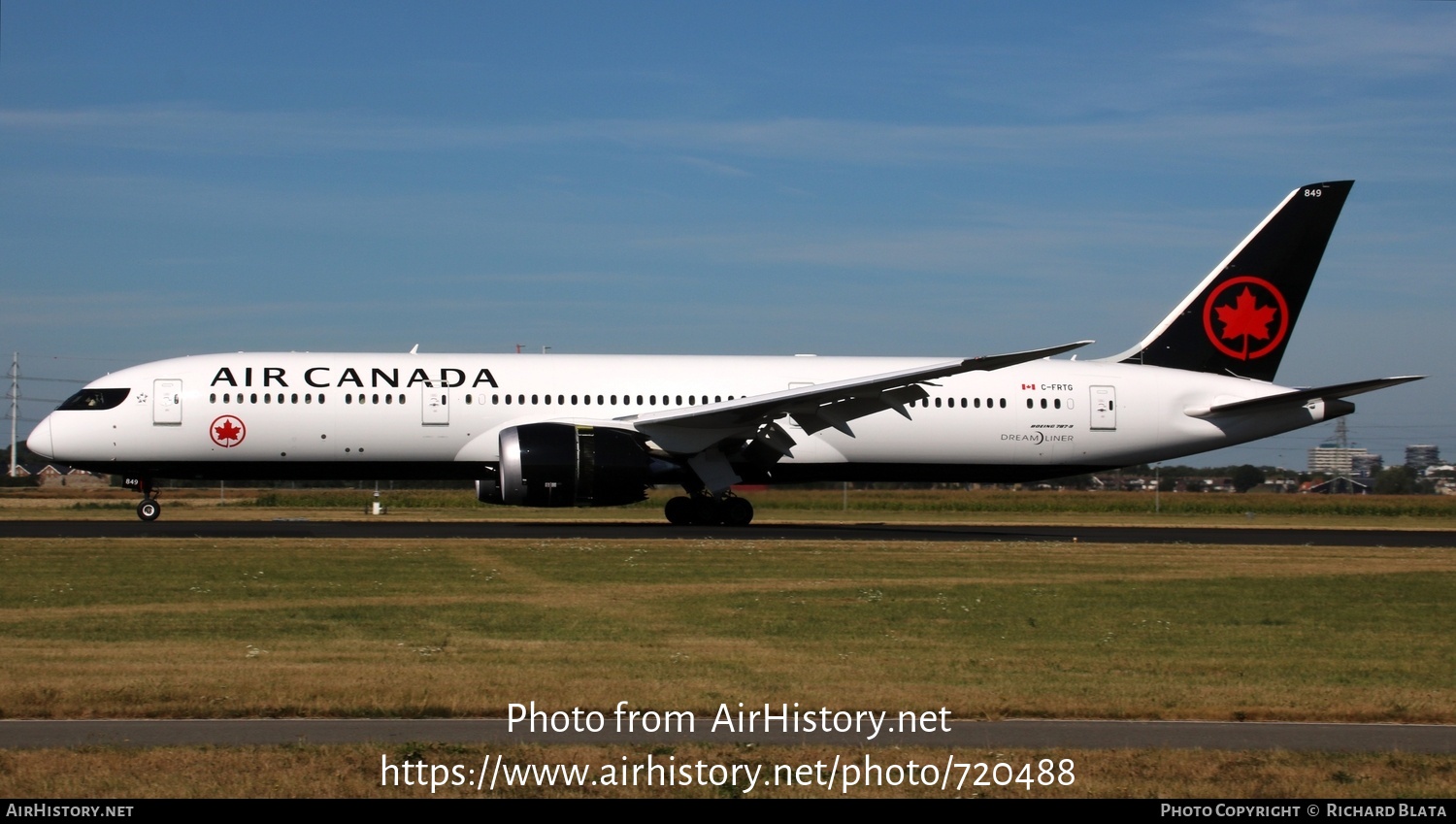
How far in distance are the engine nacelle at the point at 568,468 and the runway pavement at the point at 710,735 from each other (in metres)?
17.7

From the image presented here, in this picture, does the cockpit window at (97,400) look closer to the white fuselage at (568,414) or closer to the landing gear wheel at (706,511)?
the white fuselage at (568,414)

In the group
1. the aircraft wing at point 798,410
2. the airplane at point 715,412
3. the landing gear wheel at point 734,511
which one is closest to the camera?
the aircraft wing at point 798,410

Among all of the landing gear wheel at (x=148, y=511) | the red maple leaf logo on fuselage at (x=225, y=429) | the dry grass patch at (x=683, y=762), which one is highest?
the red maple leaf logo on fuselage at (x=225, y=429)

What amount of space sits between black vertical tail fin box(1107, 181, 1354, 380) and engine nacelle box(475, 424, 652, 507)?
13.6 m

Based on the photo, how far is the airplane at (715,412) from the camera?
28.5m

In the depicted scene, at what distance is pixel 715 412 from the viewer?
28.0m

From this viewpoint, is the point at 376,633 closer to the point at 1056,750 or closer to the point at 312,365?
the point at 1056,750

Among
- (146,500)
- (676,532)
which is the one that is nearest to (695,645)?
(676,532)

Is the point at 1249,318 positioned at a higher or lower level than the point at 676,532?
higher

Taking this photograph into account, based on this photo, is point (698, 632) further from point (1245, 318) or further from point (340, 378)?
point (1245, 318)

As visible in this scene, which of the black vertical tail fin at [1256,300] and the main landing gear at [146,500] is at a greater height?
the black vertical tail fin at [1256,300]

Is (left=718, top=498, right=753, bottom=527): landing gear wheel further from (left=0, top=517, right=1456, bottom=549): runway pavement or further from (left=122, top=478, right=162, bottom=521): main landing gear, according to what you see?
(left=122, top=478, right=162, bottom=521): main landing gear

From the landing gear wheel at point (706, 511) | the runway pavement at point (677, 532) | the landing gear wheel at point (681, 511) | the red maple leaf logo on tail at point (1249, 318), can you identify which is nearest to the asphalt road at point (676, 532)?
the runway pavement at point (677, 532)

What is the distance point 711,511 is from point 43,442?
A: 14072mm
